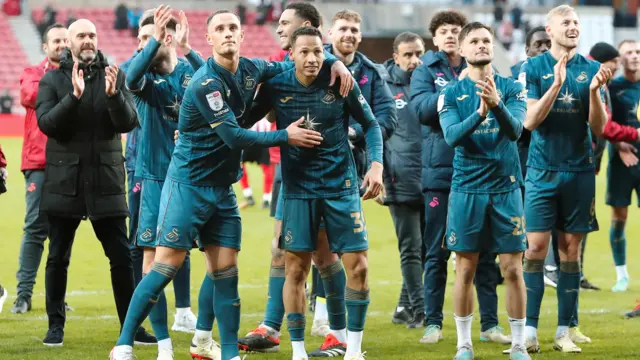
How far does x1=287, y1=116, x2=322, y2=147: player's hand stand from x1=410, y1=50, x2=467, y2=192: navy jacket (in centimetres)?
153

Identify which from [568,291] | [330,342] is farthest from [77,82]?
[568,291]

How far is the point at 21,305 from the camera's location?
8.52 metres

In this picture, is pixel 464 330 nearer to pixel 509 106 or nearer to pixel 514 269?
pixel 514 269

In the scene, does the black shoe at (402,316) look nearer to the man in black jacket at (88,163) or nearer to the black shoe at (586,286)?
the man in black jacket at (88,163)

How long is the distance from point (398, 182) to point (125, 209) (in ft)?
7.37

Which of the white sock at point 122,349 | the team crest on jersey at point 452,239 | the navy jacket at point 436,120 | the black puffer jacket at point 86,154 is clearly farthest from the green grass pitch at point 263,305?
the navy jacket at point 436,120

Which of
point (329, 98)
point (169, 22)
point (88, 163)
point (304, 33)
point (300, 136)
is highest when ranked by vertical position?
point (169, 22)

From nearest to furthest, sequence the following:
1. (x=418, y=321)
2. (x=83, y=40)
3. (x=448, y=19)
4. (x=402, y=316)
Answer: (x=83, y=40) → (x=448, y=19) → (x=418, y=321) → (x=402, y=316)

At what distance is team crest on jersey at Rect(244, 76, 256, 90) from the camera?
6.04 meters

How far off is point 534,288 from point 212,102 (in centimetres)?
266

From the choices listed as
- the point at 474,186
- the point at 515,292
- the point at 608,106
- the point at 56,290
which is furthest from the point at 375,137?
the point at 608,106

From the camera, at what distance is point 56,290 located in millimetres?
6980

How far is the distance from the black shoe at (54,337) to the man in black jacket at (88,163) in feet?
1.18

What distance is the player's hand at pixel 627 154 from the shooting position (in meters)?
9.85
